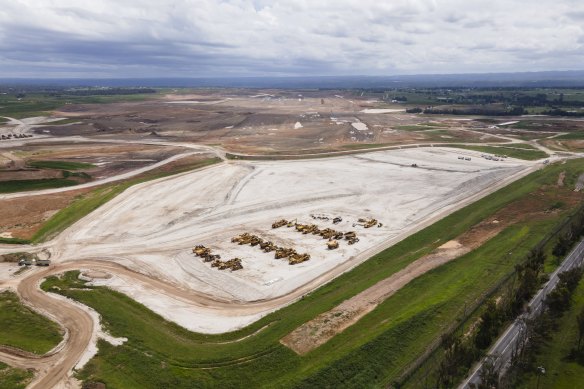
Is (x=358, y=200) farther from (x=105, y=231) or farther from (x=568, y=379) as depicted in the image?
(x=568, y=379)

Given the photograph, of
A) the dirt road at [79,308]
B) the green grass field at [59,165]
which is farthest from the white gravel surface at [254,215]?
the green grass field at [59,165]

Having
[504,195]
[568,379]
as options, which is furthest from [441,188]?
[568,379]

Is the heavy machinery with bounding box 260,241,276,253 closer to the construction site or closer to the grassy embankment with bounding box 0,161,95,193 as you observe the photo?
the construction site

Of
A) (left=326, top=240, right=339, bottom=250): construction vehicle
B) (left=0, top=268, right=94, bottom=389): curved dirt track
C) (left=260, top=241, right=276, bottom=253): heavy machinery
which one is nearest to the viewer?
(left=0, top=268, right=94, bottom=389): curved dirt track

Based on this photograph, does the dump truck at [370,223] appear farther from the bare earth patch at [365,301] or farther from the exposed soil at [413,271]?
the exposed soil at [413,271]

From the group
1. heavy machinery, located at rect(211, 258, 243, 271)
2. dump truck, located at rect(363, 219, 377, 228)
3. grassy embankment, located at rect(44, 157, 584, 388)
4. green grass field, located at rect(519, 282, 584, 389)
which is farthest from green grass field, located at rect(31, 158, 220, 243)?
green grass field, located at rect(519, 282, 584, 389)
